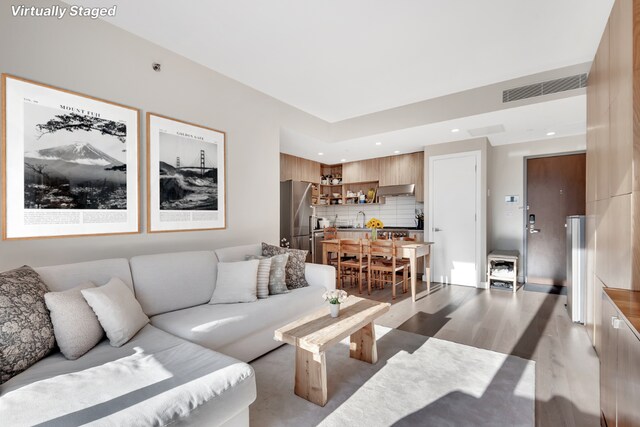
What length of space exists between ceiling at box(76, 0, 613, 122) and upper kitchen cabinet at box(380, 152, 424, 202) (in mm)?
2184

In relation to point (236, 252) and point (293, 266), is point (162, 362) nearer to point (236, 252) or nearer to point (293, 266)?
point (236, 252)

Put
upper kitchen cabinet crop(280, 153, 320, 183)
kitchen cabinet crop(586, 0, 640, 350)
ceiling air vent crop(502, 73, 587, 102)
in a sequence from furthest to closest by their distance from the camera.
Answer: upper kitchen cabinet crop(280, 153, 320, 183)
ceiling air vent crop(502, 73, 587, 102)
kitchen cabinet crop(586, 0, 640, 350)

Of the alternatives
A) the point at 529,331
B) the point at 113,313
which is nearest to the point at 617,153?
the point at 529,331

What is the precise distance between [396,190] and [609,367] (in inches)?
177

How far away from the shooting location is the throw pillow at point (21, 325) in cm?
138

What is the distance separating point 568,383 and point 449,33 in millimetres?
2886

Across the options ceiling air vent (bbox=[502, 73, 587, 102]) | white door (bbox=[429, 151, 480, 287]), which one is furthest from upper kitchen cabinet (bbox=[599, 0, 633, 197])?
white door (bbox=[429, 151, 480, 287])

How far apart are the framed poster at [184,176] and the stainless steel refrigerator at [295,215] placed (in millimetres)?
2201

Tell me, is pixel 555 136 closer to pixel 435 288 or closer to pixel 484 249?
pixel 484 249

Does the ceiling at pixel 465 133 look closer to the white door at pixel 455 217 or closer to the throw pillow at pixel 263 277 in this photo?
the white door at pixel 455 217

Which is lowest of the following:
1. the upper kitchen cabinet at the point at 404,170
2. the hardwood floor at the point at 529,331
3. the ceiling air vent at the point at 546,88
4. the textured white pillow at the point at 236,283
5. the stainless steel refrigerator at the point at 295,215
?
the hardwood floor at the point at 529,331

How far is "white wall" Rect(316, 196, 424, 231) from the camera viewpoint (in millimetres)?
6094

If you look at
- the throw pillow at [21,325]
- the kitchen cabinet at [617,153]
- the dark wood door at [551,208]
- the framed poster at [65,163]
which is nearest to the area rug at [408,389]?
the kitchen cabinet at [617,153]

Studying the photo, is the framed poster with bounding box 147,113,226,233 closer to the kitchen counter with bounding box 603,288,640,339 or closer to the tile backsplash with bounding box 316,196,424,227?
the kitchen counter with bounding box 603,288,640,339
